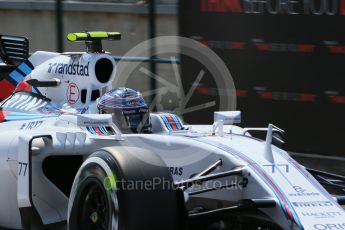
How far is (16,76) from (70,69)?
1091 millimetres

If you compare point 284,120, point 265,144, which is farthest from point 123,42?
point 265,144

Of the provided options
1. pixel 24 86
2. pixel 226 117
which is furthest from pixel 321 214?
pixel 24 86

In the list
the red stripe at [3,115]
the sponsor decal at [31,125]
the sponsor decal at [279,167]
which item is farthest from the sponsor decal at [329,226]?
Answer: the red stripe at [3,115]

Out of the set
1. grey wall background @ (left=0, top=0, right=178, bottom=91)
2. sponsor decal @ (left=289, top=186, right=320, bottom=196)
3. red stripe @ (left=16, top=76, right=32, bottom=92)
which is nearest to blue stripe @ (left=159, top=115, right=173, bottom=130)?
sponsor decal @ (left=289, top=186, right=320, bottom=196)

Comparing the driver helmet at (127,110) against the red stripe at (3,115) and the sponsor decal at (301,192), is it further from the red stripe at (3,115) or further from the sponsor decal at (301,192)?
the sponsor decal at (301,192)

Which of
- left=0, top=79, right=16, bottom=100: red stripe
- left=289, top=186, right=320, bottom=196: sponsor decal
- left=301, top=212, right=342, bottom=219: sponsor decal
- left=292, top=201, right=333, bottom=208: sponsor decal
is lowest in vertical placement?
left=301, top=212, right=342, bottom=219: sponsor decal

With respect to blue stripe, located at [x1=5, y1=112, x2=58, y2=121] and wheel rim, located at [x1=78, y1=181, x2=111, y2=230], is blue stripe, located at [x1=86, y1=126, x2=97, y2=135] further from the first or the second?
wheel rim, located at [x1=78, y1=181, x2=111, y2=230]

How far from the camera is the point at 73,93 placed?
7.63 metres

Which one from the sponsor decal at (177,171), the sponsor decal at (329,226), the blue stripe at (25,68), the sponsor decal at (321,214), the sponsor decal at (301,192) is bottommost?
the sponsor decal at (329,226)

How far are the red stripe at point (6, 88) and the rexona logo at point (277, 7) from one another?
2.63m

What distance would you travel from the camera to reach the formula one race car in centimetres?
535

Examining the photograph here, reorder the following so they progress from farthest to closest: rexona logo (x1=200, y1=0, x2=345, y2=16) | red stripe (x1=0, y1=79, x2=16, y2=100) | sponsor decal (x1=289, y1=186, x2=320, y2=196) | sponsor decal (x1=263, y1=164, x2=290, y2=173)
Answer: rexona logo (x1=200, y1=0, x2=345, y2=16), red stripe (x1=0, y1=79, x2=16, y2=100), sponsor decal (x1=263, y1=164, x2=290, y2=173), sponsor decal (x1=289, y1=186, x2=320, y2=196)

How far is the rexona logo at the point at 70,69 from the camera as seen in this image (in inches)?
299

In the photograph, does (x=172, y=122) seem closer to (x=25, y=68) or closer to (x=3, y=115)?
(x=3, y=115)
